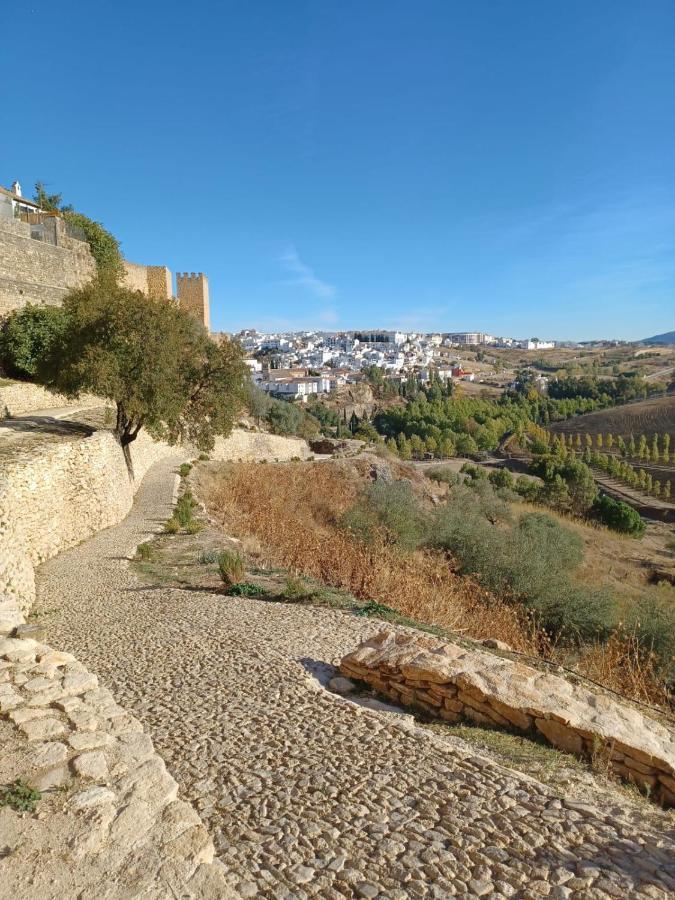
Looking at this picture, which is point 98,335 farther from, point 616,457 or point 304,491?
point 616,457

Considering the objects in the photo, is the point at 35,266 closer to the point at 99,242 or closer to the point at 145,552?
the point at 99,242

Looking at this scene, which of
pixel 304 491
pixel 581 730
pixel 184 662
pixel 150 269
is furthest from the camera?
pixel 150 269

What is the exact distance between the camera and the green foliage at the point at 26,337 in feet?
62.7

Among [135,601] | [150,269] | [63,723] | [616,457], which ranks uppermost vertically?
[150,269]

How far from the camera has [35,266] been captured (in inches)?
893

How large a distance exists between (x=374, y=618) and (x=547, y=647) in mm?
3015

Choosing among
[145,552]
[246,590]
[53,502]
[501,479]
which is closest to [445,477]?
[501,479]

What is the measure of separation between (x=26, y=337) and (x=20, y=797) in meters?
19.6

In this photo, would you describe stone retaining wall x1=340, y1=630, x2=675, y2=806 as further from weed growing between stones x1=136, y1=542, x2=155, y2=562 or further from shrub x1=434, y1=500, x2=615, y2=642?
weed growing between stones x1=136, y1=542, x2=155, y2=562

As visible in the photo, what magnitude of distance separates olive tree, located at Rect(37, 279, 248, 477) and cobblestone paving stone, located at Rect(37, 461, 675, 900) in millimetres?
8225

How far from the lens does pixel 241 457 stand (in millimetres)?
26844

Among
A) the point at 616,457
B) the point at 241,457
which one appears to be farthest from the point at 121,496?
the point at 616,457

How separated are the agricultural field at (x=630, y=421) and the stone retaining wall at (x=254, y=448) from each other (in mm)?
45337

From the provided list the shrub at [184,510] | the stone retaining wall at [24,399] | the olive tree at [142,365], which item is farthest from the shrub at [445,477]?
the stone retaining wall at [24,399]
